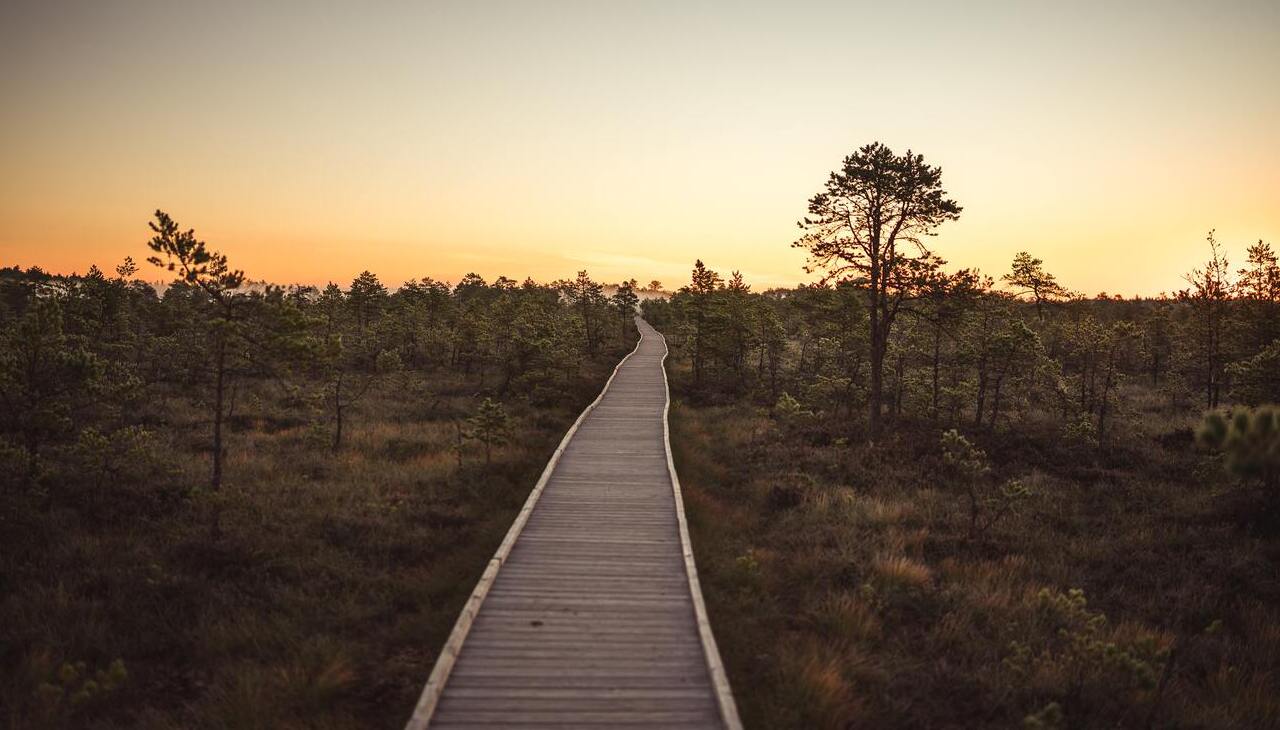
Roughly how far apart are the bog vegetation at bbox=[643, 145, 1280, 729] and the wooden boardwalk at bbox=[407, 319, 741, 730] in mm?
747

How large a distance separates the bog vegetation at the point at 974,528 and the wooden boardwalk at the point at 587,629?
2.45 ft

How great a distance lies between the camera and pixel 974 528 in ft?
40.0

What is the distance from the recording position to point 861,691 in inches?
282

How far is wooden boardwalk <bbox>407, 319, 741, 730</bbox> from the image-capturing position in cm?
617

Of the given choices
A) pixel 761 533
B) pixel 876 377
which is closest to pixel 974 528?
pixel 761 533

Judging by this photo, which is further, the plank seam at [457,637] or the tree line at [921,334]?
the tree line at [921,334]

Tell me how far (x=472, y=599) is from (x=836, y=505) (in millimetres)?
9521

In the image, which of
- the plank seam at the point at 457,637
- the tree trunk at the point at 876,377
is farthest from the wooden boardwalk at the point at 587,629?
the tree trunk at the point at 876,377

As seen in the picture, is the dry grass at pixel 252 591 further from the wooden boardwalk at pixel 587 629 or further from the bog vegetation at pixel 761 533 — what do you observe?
the wooden boardwalk at pixel 587 629

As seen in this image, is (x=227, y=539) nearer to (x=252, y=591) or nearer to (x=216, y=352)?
(x=252, y=591)

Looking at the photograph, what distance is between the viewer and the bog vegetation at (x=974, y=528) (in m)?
7.09

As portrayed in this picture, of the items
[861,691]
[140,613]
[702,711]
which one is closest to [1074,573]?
[861,691]

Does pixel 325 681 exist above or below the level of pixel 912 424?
below

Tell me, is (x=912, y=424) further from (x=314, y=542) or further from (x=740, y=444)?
(x=314, y=542)
